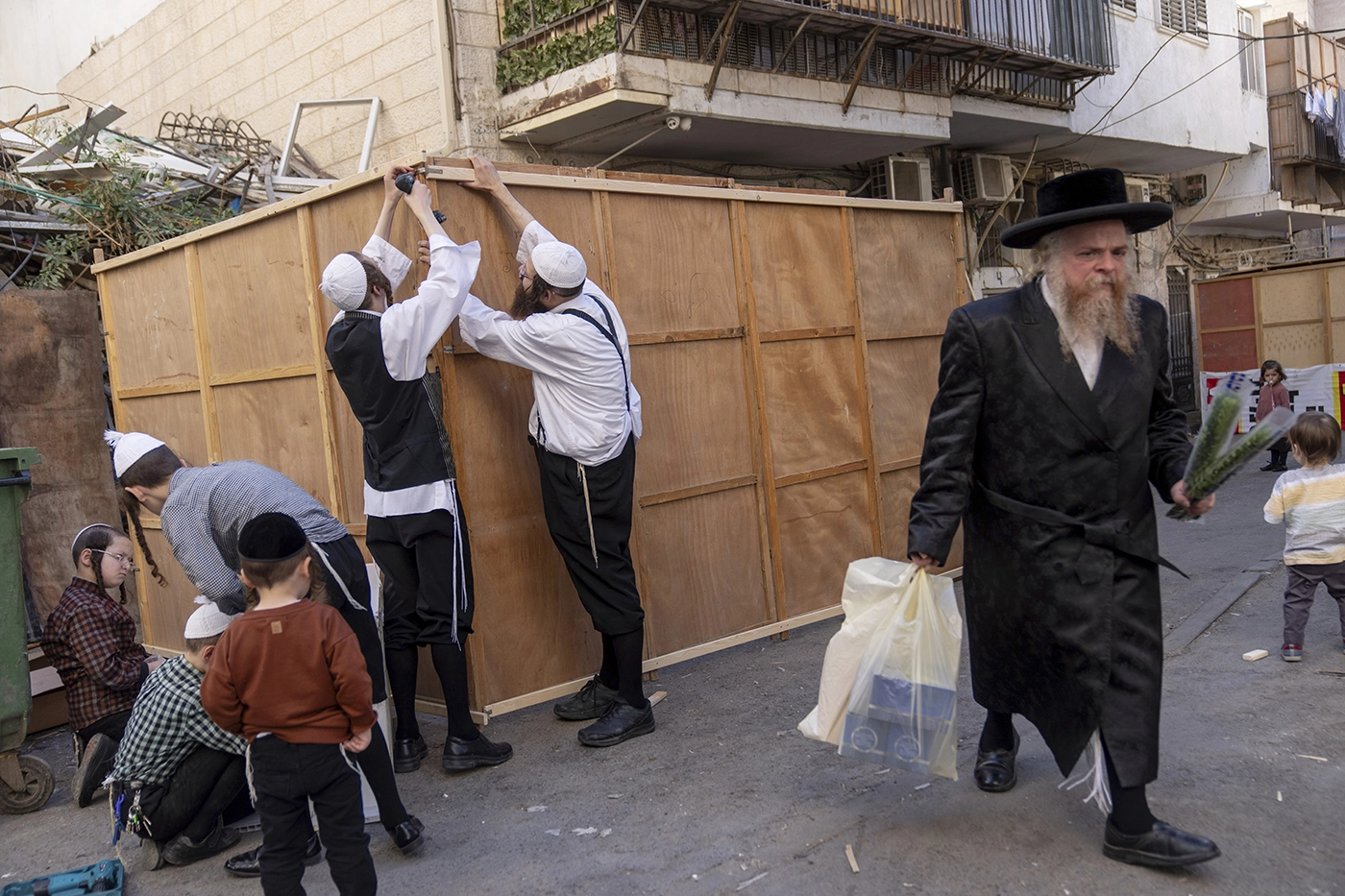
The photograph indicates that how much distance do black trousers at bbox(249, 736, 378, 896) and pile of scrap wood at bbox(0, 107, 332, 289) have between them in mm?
6062

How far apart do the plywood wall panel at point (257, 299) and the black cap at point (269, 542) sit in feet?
7.76

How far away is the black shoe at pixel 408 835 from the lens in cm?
364

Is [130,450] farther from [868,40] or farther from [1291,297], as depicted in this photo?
[1291,297]

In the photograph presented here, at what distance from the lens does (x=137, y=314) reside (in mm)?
6555

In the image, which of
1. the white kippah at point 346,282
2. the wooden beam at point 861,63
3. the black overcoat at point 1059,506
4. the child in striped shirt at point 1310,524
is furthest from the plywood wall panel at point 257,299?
the wooden beam at point 861,63

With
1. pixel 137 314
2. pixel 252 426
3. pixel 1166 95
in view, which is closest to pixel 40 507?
pixel 137 314

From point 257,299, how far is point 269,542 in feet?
9.61

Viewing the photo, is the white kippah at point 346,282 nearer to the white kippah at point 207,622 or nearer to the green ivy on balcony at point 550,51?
the white kippah at point 207,622

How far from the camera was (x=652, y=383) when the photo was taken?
5562 millimetres

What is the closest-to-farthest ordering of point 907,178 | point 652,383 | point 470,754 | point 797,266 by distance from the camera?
point 470,754 < point 652,383 < point 797,266 < point 907,178

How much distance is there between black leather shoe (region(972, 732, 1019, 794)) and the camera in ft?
12.5

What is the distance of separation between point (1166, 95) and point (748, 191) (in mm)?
13186

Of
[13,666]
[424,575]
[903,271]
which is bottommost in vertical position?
[13,666]

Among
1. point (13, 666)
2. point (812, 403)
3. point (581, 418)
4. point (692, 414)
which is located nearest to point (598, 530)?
point (581, 418)
